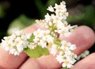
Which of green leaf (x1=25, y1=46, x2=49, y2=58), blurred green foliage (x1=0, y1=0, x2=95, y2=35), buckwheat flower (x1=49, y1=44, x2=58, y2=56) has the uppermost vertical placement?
blurred green foliage (x1=0, y1=0, x2=95, y2=35)

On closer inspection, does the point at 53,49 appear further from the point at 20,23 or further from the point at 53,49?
the point at 20,23

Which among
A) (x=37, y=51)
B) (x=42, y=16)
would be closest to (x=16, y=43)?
(x=37, y=51)

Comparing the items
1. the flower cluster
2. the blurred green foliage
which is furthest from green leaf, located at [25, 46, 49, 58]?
the blurred green foliage

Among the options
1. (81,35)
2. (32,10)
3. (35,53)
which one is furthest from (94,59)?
(32,10)

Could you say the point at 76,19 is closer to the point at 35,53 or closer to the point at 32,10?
the point at 32,10

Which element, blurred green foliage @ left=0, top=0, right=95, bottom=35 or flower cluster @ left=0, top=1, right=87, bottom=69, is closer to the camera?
flower cluster @ left=0, top=1, right=87, bottom=69

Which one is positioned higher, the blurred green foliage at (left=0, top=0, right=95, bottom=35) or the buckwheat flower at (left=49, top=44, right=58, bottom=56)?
the blurred green foliage at (left=0, top=0, right=95, bottom=35)

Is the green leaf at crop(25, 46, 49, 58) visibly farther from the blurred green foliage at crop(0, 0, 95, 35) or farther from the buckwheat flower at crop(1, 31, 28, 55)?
the blurred green foliage at crop(0, 0, 95, 35)

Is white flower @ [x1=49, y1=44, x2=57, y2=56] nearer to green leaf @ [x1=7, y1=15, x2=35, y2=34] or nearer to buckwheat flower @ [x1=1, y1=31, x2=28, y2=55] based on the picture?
buckwheat flower @ [x1=1, y1=31, x2=28, y2=55]

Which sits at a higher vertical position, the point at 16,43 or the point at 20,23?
the point at 20,23

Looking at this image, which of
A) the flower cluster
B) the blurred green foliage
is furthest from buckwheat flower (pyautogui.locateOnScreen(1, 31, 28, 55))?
the blurred green foliage

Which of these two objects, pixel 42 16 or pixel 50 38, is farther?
pixel 42 16
